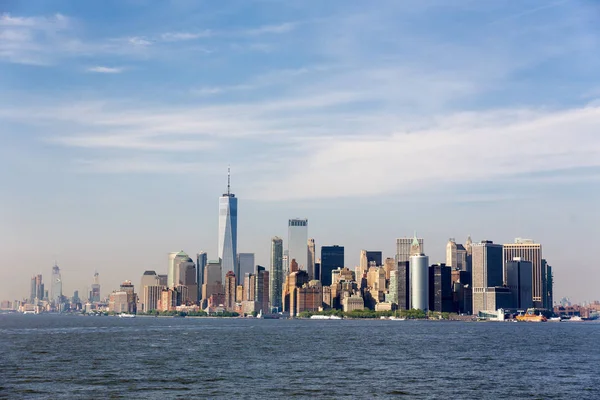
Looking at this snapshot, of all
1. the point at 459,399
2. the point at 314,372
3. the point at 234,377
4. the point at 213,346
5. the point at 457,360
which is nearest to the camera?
the point at 459,399

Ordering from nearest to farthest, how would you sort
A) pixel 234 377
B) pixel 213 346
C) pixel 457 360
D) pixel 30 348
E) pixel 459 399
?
pixel 459 399
pixel 234 377
pixel 457 360
pixel 30 348
pixel 213 346

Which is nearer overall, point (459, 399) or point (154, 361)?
point (459, 399)

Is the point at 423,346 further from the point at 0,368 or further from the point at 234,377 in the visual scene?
the point at 0,368

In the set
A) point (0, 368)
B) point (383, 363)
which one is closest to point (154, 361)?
point (0, 368)

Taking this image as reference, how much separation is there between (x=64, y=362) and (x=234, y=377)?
91.3 ft

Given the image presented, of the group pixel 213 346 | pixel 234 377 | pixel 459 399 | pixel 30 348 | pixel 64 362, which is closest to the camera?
pixel 459 399

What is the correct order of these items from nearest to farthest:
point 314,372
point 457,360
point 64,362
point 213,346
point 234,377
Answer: point 234,377 → point 314,372 → point 64,362 → point 457,360 → point 213,346

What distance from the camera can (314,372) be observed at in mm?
97500

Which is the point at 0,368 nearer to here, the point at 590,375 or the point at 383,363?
the point at 383,363

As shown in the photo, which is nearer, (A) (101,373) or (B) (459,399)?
(B) (459,399)

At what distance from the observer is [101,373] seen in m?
93.4

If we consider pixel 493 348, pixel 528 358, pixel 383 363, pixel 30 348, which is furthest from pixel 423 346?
pixel 30 348

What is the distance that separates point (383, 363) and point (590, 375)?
2576cm

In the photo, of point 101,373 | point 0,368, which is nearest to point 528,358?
point 101,373
